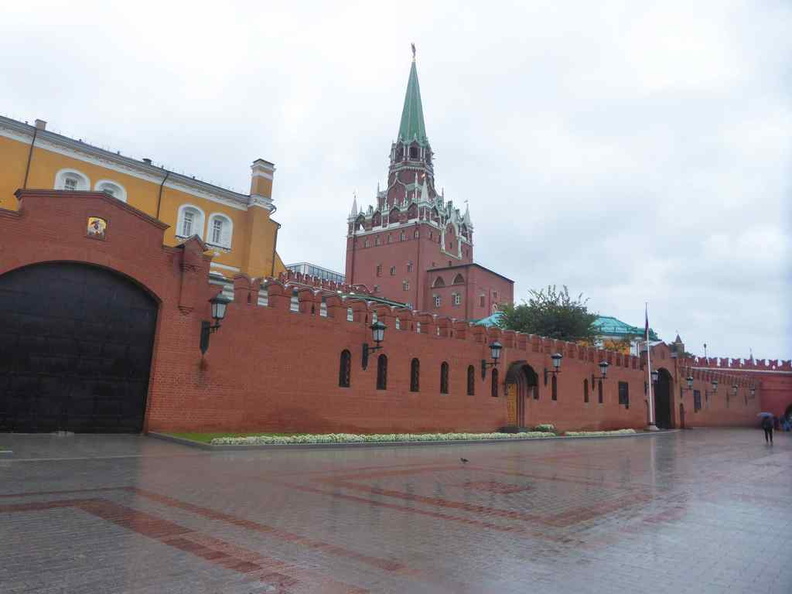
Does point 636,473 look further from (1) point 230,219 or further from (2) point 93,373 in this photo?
(1) point 230,219

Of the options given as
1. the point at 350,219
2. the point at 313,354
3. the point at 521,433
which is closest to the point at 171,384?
the point at 313,354

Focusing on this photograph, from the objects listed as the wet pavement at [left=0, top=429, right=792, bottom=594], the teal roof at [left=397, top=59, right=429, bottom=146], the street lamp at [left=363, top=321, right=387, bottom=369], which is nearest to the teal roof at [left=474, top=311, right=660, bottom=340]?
the teal roof at [left=397, top=59, right=429, bottom=146]

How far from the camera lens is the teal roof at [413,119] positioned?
260ft

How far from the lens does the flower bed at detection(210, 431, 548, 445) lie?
14667 millimetres

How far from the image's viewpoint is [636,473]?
13188 mm

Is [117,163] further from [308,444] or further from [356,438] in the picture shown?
[308,444]

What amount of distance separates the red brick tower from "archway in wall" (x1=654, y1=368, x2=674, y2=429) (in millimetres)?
27849

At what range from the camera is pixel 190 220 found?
3344 centimetres

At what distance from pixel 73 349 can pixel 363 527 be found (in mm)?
11539

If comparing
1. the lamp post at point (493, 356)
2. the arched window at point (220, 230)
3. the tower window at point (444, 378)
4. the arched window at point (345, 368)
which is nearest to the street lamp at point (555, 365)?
the lamp post at point (493, 356)

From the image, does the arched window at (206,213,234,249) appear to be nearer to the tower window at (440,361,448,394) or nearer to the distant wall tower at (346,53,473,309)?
the tower window at (440,361,448,394)

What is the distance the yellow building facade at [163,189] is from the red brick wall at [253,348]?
8691 millimetres

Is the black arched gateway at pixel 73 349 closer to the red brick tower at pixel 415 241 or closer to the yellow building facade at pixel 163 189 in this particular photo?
the yellow building facade at pixel 163 189

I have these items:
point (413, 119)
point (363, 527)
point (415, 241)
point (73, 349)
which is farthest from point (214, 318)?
point (413, 119)
